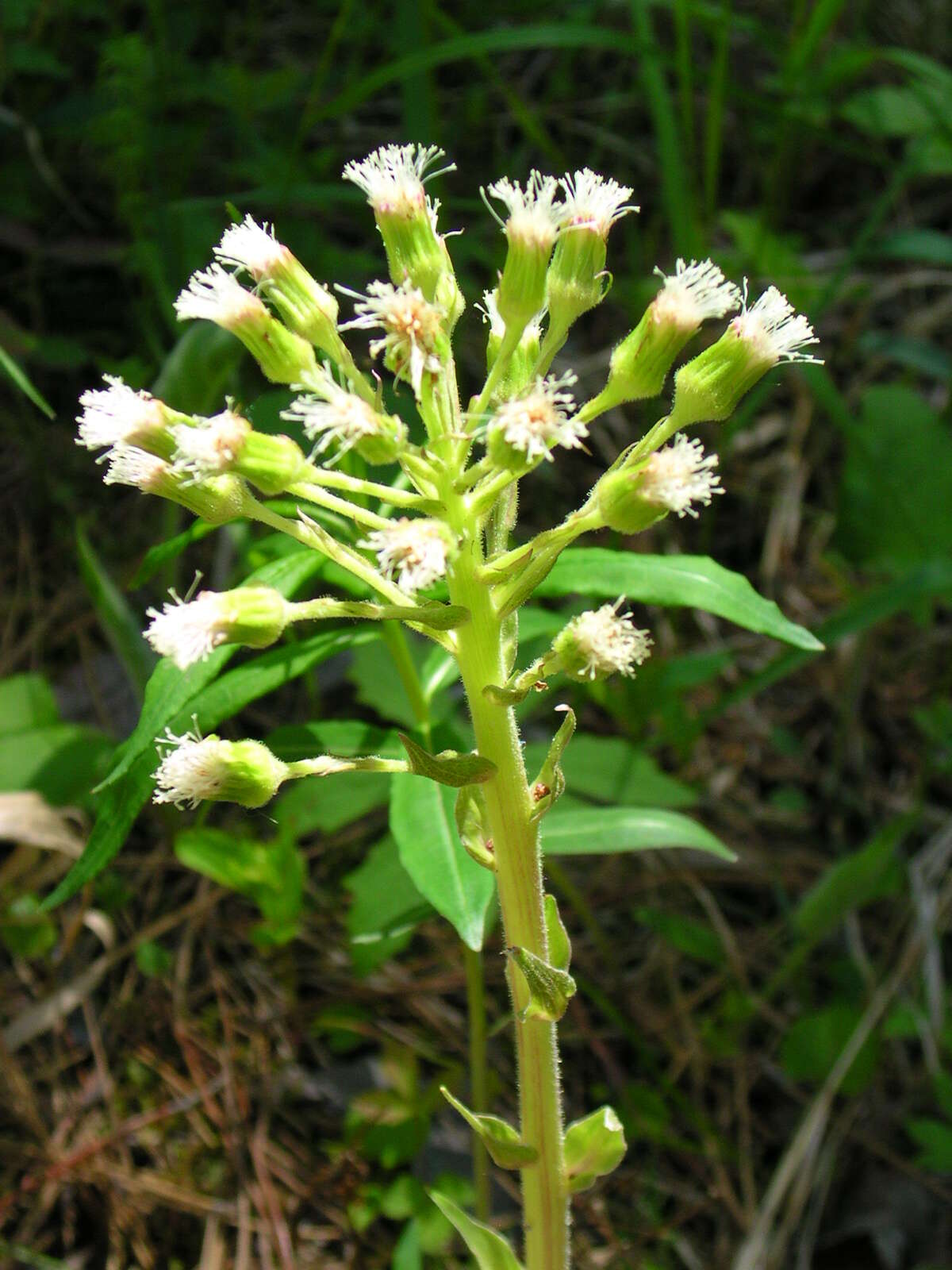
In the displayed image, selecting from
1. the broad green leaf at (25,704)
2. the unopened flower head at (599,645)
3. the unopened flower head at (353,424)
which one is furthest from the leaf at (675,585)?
the broad green leaf at (25,704)

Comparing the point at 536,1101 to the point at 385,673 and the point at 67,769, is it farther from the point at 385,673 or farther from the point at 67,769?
the point at 67,769

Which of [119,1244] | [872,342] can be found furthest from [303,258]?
[119,1244]

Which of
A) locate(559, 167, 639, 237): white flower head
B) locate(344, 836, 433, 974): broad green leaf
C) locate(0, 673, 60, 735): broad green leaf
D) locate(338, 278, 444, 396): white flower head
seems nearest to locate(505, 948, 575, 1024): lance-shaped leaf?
locate(344, 836, 433, 974): broad green leaf

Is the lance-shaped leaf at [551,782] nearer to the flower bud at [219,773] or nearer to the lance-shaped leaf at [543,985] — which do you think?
the lance-shaped leaf at [543,985]

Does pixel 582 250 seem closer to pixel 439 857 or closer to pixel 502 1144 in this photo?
pixel 439 857

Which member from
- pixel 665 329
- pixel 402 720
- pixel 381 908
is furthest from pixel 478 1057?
pixel 665 329

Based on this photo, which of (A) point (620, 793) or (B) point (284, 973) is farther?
(B) point (284, 973)
